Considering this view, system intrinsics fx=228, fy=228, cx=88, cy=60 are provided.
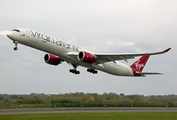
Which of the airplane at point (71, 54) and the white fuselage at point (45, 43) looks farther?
the airplane at point (71, 54)

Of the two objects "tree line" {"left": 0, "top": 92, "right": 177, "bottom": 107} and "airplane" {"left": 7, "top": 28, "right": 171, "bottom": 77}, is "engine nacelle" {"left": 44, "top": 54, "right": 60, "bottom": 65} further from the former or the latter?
"tree line" {"left": 0, "top": 92, "right": 177, "bottom": 107}

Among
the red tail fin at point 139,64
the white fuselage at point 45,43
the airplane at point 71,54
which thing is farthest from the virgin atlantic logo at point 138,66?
the white fuselage at point 45,43

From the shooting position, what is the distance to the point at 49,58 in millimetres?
41594

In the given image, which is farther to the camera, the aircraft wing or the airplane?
the aircraft wing

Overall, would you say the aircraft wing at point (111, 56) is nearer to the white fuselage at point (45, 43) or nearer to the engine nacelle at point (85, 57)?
the white fuselage at point (45, 43)

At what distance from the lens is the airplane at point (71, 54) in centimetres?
3281

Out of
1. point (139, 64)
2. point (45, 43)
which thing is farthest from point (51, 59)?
point (139, 64)

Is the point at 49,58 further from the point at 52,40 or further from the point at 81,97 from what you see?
the point at 81,97

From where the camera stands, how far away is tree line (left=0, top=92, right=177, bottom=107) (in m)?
57.8

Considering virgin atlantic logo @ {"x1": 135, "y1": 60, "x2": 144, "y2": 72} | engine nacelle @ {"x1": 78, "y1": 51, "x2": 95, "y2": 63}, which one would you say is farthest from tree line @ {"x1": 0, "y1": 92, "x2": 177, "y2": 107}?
engine nacelle @ {"x1": 78, "y1": 51, "x2": 95, "y2": 63}

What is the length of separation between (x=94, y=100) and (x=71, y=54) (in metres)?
26.9

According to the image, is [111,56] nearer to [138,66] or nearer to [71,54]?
[71,54]

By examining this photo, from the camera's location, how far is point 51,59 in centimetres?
4169

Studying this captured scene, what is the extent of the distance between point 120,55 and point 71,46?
823 cm
